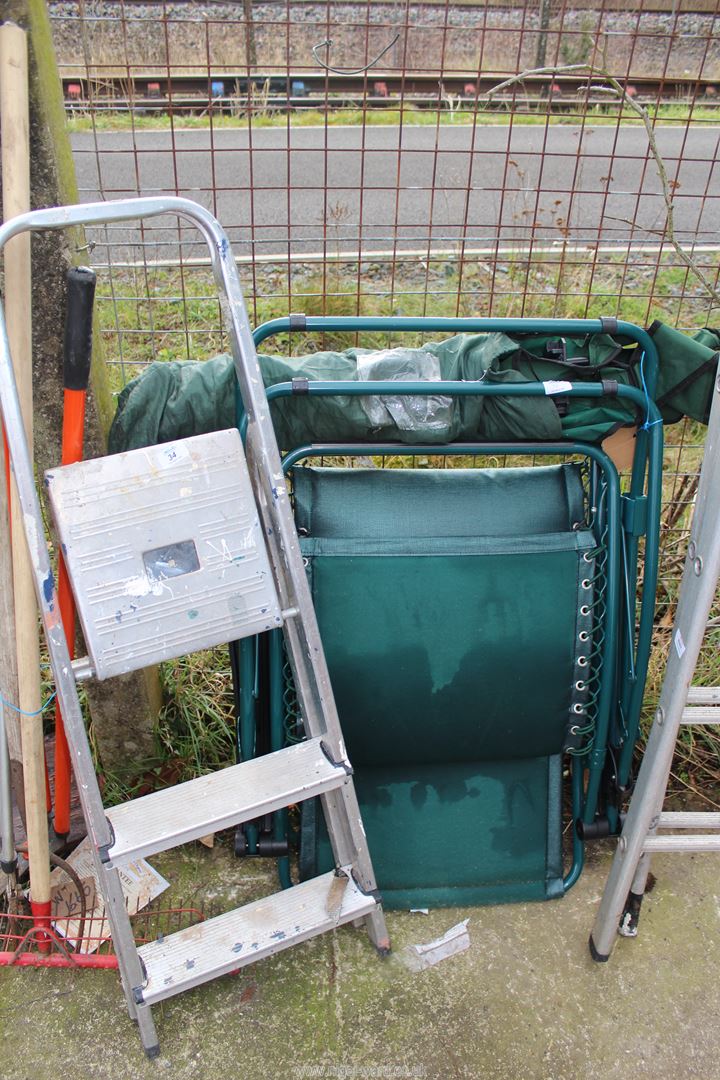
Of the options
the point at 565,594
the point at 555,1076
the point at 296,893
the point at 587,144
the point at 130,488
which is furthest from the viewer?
the point at 587,144

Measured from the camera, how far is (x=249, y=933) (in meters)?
1.99

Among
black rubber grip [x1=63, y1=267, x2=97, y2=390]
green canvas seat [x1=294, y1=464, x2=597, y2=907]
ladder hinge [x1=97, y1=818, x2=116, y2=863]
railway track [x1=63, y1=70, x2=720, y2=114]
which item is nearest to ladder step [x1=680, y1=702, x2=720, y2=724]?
green canvas seat [x1=294, y1=464, x2=597, y2=907]

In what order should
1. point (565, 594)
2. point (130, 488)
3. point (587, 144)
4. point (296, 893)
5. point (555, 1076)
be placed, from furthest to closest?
point (587, 144), point (565, 594), point (296, 893), point (555, 1076), point (130, 488)

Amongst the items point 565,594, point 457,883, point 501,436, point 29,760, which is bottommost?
point 457,883

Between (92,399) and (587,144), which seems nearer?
(92,399)

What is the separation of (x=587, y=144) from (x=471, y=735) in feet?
28.3

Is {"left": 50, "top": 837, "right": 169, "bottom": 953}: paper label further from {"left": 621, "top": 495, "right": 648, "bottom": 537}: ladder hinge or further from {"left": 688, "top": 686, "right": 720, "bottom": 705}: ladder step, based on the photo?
{"left": 621, "top": 495, "right": 648, "bottom": 537}: ladder hinge

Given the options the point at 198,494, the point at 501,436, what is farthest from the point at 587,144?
the point at 198,494

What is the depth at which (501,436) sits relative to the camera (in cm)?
221

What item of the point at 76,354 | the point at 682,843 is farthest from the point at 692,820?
the point at 76,354

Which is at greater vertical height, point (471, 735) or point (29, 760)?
point (29, 760)

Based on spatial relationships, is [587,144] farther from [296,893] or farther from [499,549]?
[296,893]

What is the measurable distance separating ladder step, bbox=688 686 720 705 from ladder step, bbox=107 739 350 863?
0.76 m

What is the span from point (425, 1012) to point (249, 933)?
0.46 metres
